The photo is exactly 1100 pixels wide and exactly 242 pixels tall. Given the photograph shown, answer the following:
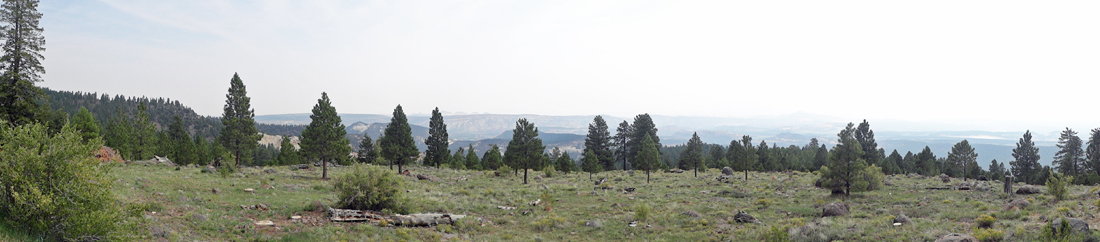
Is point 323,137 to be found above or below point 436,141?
above

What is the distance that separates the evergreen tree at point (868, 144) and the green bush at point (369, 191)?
70.9m

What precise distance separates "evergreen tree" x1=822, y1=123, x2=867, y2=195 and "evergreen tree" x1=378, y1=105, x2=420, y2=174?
47.0 meters

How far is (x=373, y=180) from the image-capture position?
21.5 meters

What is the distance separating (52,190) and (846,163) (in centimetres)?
4185

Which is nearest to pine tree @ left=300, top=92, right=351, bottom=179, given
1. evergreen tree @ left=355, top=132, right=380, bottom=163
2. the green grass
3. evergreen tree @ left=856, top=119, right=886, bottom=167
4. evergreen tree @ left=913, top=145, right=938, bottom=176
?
the green grass

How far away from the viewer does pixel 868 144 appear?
228 ft

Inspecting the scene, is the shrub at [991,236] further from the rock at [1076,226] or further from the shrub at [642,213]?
the shrub at [642,213]

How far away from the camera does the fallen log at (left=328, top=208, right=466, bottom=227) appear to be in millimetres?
Result: 19031

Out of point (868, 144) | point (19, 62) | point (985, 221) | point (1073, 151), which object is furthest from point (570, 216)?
point (1073, 151)

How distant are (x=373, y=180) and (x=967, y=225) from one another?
2691 cm

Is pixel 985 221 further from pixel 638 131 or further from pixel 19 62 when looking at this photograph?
pixel 638 131

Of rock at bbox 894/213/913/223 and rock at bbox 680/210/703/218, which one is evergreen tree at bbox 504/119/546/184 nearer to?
A: rock at bbox 680/210/703/218

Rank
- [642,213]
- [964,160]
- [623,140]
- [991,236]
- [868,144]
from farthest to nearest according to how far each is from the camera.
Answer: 1. [623,140]
2. [868,144]
3. [964,160]
4. [642,213]
5. [991,236]

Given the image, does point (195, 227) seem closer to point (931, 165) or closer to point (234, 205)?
point (234, 205)
